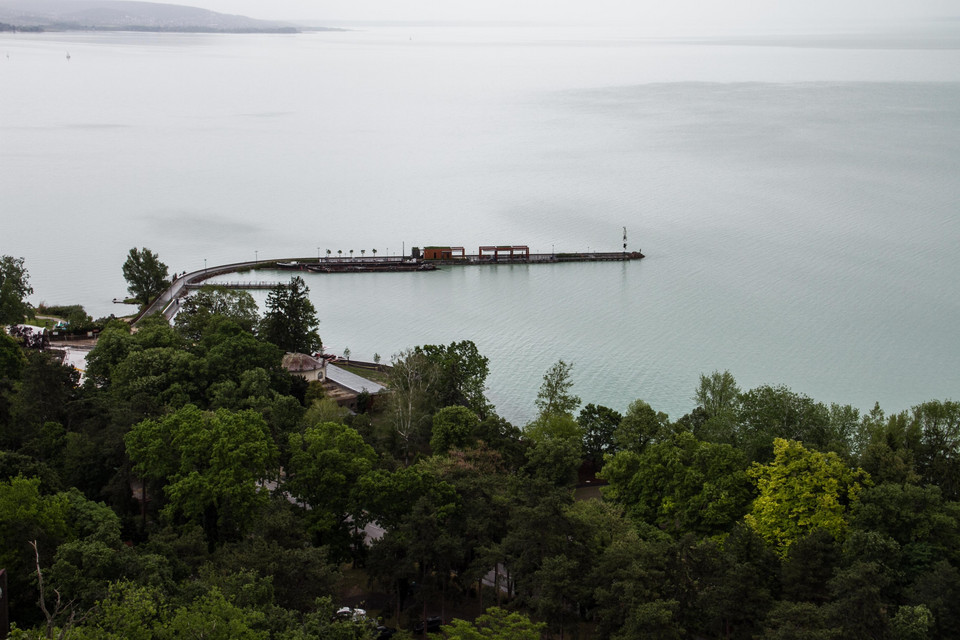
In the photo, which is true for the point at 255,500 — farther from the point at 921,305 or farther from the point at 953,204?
the point at 953,204

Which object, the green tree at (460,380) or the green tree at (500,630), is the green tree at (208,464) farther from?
the green tree at (460,380)

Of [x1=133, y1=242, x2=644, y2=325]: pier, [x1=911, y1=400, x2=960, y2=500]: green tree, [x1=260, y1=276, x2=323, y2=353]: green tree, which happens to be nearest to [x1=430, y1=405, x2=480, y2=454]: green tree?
[x1=260, y1=276, x2=323, y2=353]: green tree

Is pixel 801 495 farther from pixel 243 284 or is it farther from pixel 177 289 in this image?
pixel 243 284

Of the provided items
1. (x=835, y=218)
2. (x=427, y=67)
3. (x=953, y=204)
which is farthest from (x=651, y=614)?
(x=427, y=67)

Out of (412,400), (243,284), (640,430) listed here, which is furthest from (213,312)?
(640,430)

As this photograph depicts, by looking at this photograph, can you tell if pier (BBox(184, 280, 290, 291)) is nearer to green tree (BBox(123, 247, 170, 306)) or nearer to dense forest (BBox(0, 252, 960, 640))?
green tree (BBox(123, 247, 170, 306))

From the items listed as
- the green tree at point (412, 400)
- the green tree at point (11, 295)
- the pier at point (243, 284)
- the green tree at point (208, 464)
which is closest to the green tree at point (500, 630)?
the green tree at point (208, 464)
